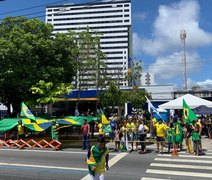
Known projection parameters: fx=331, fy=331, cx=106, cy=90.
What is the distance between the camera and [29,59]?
26578 mm

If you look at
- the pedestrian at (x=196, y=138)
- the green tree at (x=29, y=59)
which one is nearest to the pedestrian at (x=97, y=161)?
the pedestrian at (x=196, y=138)

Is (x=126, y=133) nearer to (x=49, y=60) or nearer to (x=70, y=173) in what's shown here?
(x=70, y=173)

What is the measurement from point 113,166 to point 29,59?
15.9 metres

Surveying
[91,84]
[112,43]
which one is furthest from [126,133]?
[112,43]

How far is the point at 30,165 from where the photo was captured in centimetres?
1346

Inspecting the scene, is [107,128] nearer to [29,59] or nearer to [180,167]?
[180,167]

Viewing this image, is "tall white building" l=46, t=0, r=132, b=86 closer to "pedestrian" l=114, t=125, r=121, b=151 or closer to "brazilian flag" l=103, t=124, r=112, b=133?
"brazilian flag" l=103, t=124, r=112, b=133

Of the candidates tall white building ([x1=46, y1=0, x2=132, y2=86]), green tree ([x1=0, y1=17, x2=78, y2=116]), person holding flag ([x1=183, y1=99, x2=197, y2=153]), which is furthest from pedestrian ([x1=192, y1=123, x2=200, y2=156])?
A: tall white building ([x1=46, y1=0, x2=132, y2=86])

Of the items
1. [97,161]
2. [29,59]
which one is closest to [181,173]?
[97,161]

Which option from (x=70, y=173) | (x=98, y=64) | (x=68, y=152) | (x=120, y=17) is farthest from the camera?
(x=120, y=17)

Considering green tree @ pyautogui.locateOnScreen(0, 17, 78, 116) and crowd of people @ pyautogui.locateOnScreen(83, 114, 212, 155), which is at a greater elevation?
green tree @ pyautogui.locateOnScreen(0, 17, 78, 116)

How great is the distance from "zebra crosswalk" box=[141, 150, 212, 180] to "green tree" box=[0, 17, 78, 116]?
13.6 metres

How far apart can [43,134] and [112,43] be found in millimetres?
146915

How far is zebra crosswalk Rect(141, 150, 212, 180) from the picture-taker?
1123cm
